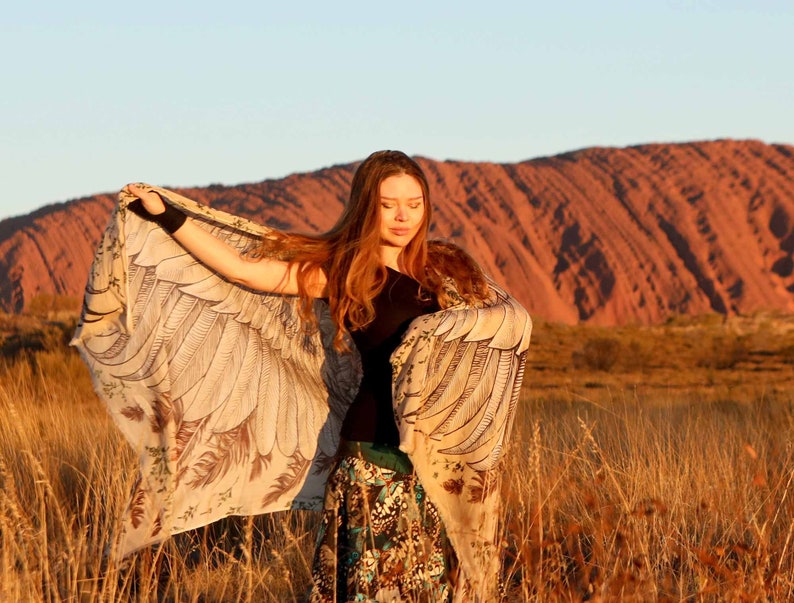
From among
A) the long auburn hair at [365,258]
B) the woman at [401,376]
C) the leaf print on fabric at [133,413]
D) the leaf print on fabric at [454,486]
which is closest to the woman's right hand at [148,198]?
the woman at [401,376]

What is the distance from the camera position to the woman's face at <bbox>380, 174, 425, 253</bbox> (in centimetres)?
355

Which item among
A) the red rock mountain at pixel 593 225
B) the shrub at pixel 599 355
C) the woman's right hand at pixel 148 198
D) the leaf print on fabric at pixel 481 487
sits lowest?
the shrub at pixel 599 355

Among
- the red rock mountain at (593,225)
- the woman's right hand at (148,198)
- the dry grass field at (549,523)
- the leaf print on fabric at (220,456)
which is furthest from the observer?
the red rock mountain at (593,225)

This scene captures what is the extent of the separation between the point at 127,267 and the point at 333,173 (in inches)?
2041

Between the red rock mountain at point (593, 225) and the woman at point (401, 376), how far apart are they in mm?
39132

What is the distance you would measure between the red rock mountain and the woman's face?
3919 centimetres

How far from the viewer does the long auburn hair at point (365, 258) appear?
3533mm

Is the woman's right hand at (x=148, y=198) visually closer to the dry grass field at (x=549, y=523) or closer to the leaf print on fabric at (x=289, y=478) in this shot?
the dry grass field at (x=549, y=523)

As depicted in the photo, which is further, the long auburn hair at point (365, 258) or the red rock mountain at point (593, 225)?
the red rock mountain at point (593, 225)

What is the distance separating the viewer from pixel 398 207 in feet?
11.7

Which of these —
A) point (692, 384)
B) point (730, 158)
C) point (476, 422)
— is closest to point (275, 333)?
point (476, 422)

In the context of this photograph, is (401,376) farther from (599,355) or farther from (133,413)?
(599,355)

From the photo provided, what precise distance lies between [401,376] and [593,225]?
49.0m

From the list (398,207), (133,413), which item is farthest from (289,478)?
(398,207)
